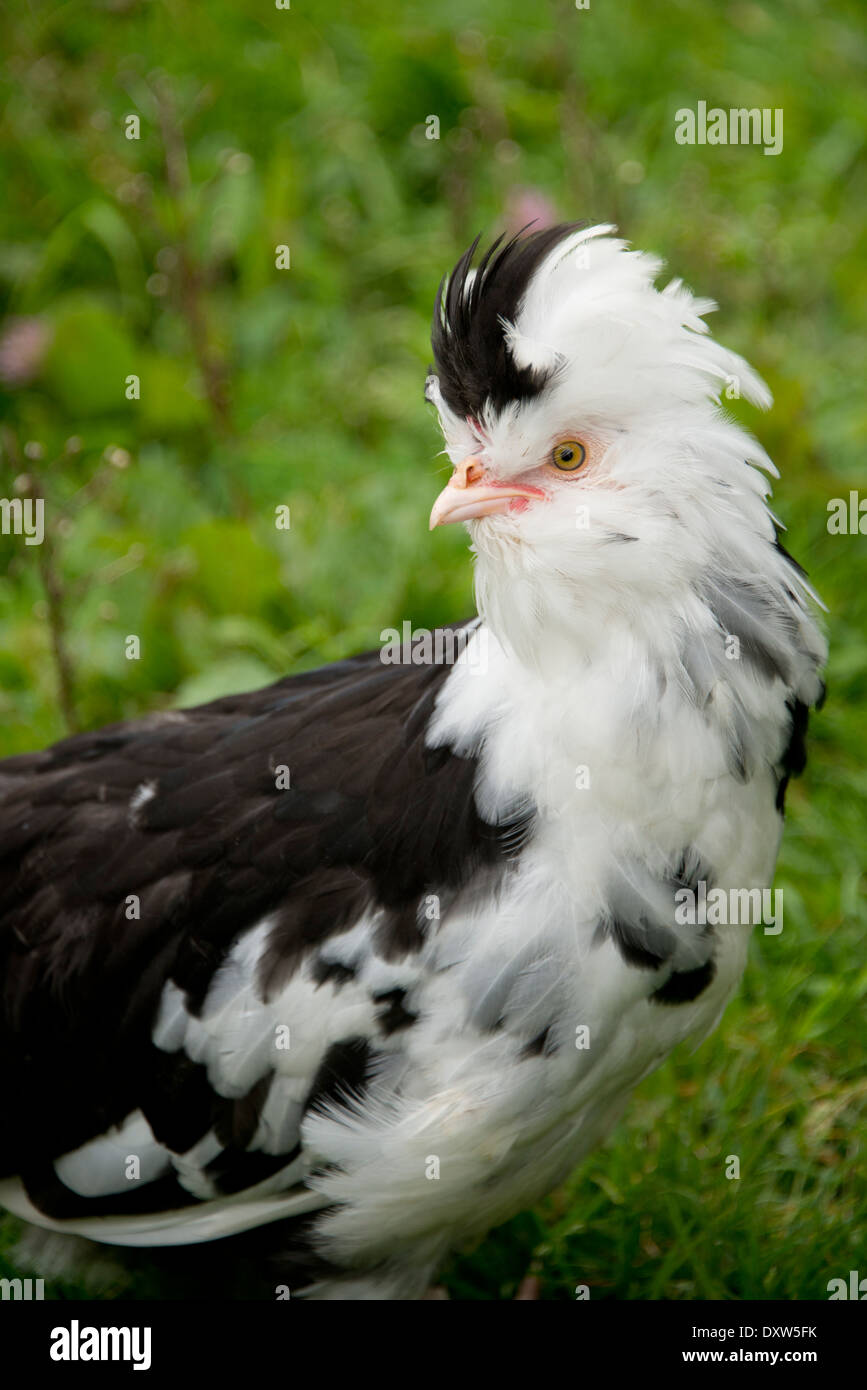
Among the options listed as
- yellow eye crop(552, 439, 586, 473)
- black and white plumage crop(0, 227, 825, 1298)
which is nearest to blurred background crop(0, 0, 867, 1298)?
black and white plumage crop(0, 227, 825, 1298)

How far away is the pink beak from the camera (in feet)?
9.27

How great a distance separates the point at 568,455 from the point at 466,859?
780 millimetres

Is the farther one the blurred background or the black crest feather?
the blurred background

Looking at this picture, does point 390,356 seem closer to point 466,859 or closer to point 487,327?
point 487,327

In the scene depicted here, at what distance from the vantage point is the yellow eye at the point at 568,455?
2.78 m

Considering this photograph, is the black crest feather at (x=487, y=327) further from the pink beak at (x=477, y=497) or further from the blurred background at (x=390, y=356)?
the blurred background at (x=390, y=356)

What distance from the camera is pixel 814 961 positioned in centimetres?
437

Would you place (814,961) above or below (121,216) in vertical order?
below

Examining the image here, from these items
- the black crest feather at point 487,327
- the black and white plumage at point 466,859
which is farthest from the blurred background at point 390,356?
the black crest feather at point 487,327

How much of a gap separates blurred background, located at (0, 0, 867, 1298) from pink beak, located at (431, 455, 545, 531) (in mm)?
1833

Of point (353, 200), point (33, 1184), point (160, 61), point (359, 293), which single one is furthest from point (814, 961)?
point (160, 61)

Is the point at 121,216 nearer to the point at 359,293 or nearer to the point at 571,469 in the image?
the point at 359,293

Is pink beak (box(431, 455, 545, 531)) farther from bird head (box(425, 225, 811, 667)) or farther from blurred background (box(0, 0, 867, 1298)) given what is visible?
blurred background (box(0, 0, 867, 1298))

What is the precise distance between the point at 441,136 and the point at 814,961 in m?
4.45
